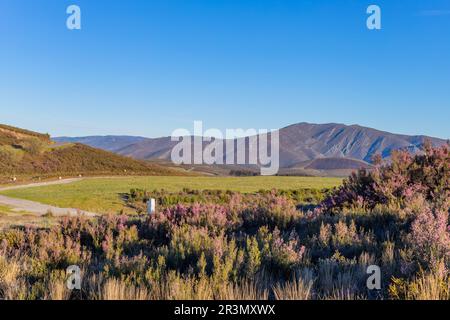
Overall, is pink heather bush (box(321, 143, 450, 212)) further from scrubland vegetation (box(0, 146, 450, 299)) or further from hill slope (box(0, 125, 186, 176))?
hill slope (box(0, 125, 186, 176))

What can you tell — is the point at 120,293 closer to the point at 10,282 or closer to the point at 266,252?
the point at 10,282

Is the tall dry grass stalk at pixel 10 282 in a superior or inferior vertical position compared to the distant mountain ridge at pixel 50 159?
inferior

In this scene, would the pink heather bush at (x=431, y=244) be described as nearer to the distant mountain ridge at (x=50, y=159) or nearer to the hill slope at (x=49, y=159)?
the distant mountain ridge at (x=50, y=159)

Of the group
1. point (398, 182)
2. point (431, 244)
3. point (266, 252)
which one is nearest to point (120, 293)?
point (266, 252)

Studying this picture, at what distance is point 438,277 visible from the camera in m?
4.12

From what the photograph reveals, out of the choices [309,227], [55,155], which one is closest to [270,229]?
[309,227]

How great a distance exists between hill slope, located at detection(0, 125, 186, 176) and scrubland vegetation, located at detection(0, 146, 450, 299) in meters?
57.6

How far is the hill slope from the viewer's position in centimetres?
6706

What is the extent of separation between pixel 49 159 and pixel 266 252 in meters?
75.3

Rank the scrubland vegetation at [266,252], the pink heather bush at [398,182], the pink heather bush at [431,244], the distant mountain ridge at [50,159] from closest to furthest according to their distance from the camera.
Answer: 1. the scrubland vegetation at [266,252]
2. the pink heather bush at [431,244]
3. the pink heather bush at [398,182]
4. the distant mountain ridge at [50,159]

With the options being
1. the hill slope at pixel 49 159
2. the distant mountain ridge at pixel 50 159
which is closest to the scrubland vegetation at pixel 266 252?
the distant mountain ridge at pixel 50 159

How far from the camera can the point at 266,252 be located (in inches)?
227

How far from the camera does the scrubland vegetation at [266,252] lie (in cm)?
417

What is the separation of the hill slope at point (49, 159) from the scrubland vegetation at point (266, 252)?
5762 cm
